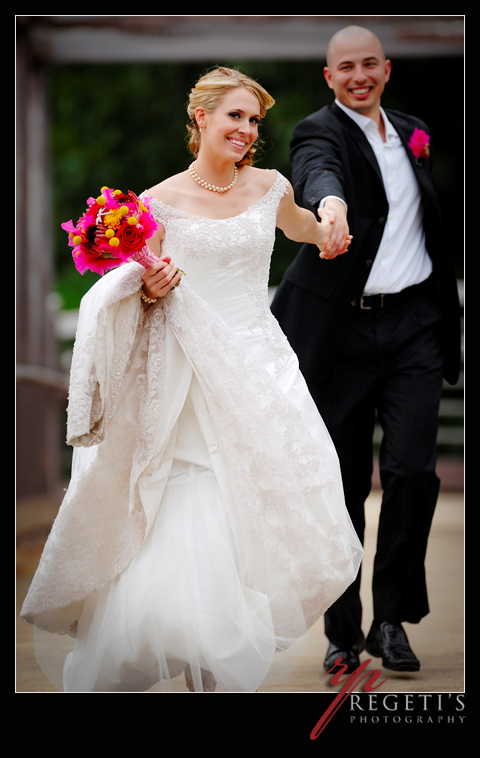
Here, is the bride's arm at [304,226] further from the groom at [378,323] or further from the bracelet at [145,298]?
the bracelet at [145,298]

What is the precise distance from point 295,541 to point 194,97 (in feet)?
4.88

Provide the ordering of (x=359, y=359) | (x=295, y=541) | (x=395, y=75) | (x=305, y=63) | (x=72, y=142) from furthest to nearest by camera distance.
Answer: (x=72, y=142) → (x=305, y=63) → (x=395, y=75) → (x=359, y=359) → (x=295, y=541)

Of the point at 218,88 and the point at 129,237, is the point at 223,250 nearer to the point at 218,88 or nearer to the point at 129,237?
the point at 129,237

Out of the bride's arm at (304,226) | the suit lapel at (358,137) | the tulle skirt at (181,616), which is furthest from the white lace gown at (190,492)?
the suit lapel at (358,137)

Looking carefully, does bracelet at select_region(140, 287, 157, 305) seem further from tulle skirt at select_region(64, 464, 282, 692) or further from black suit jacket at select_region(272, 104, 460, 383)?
black suit jacket at select_region(272, 104, 460, 383)

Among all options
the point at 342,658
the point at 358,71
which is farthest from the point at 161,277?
the point at 342,658

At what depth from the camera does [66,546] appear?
3027 millimetres

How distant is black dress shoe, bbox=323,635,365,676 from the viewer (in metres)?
3.62

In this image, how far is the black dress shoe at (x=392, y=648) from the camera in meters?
3.59

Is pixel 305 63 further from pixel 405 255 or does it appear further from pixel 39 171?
pixel 405 255

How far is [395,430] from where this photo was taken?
12.0 ft

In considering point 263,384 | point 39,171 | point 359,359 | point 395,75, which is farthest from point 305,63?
point 263,384

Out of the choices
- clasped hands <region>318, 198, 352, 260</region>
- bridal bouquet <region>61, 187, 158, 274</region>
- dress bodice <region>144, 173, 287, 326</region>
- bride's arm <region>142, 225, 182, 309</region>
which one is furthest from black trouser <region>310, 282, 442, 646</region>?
bridal bouquet <region>61, 187, 158, 274</region>

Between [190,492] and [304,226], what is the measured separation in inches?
41.2
